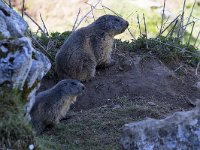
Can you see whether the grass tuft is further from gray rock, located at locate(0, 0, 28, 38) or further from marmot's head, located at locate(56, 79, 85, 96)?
marmot's head, located at locate(56, 79, 85, 96)

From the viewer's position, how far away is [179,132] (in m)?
4.88

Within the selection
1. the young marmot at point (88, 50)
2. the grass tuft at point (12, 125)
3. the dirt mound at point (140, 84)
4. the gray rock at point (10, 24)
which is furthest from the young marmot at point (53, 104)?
the grass tuft at point (12, 125)

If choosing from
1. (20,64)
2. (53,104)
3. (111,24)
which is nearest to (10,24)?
(20,64)

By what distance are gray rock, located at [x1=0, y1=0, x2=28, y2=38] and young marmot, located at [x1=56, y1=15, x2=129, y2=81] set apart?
2.68m

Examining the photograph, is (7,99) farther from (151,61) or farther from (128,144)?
(151,61)

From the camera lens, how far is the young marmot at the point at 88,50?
852 centimetres

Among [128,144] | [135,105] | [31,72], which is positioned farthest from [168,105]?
[31,72]

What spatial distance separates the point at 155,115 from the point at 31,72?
96.3 inches

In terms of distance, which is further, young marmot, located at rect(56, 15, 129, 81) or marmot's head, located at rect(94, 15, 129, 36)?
marmot's head, located at rect(94, 15, 129, 36)

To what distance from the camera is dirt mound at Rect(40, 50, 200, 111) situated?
26.5 feet

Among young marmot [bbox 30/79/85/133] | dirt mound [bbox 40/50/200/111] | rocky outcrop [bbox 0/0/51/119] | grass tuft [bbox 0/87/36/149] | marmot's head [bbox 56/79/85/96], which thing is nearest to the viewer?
grass tuft [bbox 0/87/36/149]

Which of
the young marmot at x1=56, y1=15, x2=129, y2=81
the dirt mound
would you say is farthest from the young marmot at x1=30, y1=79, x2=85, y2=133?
the young marmot at x1=56, y1=15, x2=129, y2=81

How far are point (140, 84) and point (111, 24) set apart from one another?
1.34m

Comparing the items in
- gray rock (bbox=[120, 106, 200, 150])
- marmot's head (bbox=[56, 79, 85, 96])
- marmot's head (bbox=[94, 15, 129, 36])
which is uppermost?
marmot's head (bbox=[94, 15, 129, 36])
